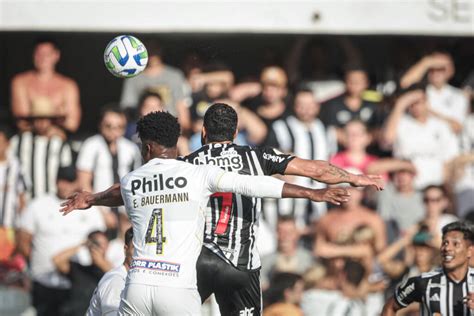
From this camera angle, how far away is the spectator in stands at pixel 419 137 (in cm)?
1549

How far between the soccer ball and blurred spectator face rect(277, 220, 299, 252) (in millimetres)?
4263

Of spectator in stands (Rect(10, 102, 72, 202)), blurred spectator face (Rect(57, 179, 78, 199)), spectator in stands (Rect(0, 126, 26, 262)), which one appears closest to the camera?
blurred spectator face (Rect(57, 179, 78, 199))

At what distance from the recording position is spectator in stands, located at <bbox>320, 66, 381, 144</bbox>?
612 inches

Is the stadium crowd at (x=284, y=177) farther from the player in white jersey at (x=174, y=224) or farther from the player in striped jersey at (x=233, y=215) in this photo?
the player in white jersey at (x=174, y=224)

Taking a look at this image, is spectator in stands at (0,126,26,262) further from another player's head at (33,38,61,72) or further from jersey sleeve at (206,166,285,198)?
jersey sleeve at (206,166,285,198)

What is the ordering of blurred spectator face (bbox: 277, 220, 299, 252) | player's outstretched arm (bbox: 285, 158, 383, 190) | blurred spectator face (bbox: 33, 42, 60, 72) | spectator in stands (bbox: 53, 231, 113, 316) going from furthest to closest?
blurred spectator face (bbox: 33, 42, 60, 72) < blurred spectator face (bbox: 277, 220, 299, 252) < spectator in stands (bbox: 53, 231, 113, 316) < player's outstretched arm (bbox: 285, 158, 383, 190)

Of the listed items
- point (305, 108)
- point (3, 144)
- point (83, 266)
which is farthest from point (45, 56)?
point (305, 108)

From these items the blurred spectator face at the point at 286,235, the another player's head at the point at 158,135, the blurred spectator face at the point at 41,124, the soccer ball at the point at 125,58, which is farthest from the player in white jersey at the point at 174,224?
the blurred spectator face at the point at 41,124

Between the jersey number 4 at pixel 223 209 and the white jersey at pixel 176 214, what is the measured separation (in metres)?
0.80

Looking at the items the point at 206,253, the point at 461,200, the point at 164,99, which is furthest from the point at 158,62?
the point at 206,253

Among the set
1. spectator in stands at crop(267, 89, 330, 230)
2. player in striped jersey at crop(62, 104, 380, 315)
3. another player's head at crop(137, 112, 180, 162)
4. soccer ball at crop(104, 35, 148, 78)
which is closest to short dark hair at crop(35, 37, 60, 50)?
spectator in stands at crop(267, 89, 330, 230)

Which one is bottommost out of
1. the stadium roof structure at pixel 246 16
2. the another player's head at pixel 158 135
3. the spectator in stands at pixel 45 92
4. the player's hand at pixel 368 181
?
the player's hand at pixel 368 181

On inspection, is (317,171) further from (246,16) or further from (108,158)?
(246,16)

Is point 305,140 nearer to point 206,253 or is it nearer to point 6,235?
point 6,235
